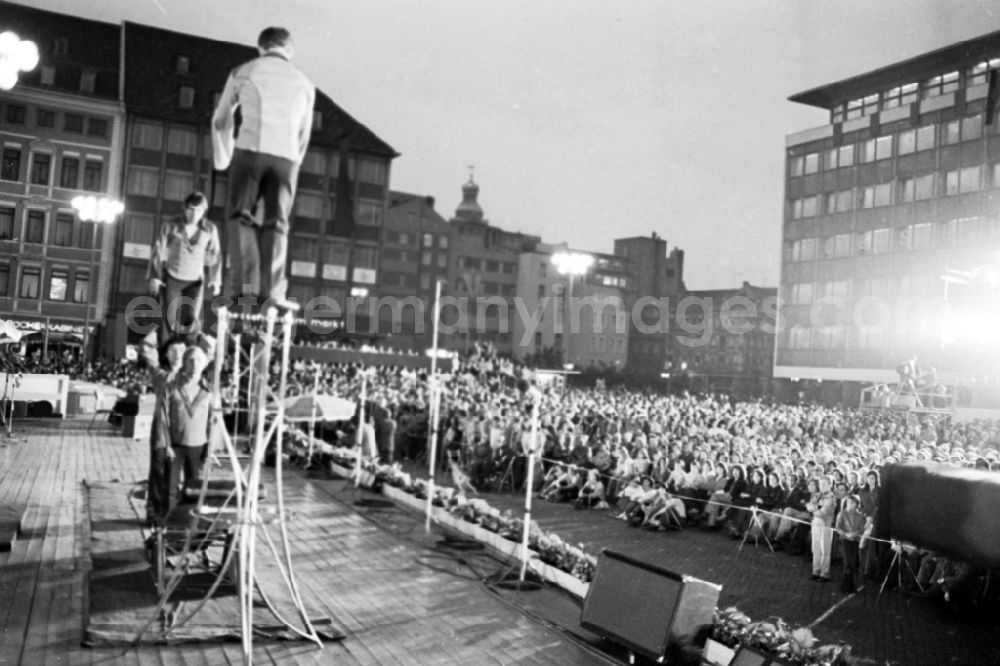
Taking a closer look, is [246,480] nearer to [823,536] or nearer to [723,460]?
[823,536]

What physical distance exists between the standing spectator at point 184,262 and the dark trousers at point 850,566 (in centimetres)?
777

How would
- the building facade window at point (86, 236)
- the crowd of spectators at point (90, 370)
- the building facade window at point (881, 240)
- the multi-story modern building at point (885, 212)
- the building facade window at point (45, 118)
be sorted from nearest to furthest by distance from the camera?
the crowd of spectators at point (90, 370) → the building facade window at point (86, 236) → the building facade window at point (45, 118) → the multi-story modern building at point (885, 212) → the building facade window at point (881, 240)

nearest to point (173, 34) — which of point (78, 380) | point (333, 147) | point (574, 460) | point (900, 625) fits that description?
point (333, 147)

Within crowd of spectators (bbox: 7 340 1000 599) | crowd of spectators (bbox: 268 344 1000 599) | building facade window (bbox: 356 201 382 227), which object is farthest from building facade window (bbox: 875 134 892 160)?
building facade window (bbox: 356 201 382 227)

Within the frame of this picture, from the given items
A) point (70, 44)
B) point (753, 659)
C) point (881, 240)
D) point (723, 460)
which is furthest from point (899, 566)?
point (70, 44)

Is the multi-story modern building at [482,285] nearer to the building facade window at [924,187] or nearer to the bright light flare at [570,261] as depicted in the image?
the building facade window at [924,187]

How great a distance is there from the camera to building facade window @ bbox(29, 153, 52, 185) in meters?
22.9

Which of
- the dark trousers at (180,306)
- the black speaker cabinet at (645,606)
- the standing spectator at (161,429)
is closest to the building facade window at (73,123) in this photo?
the standing spectator at (161,429)

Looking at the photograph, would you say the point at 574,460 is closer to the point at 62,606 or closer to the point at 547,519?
the point at 547,519

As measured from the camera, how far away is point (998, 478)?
622 centimetres

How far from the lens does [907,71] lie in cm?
3688

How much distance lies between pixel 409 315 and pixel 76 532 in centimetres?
4261

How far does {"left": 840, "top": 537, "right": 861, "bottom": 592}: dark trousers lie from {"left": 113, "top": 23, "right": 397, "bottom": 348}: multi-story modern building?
24952mm

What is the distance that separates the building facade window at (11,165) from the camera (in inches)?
811
